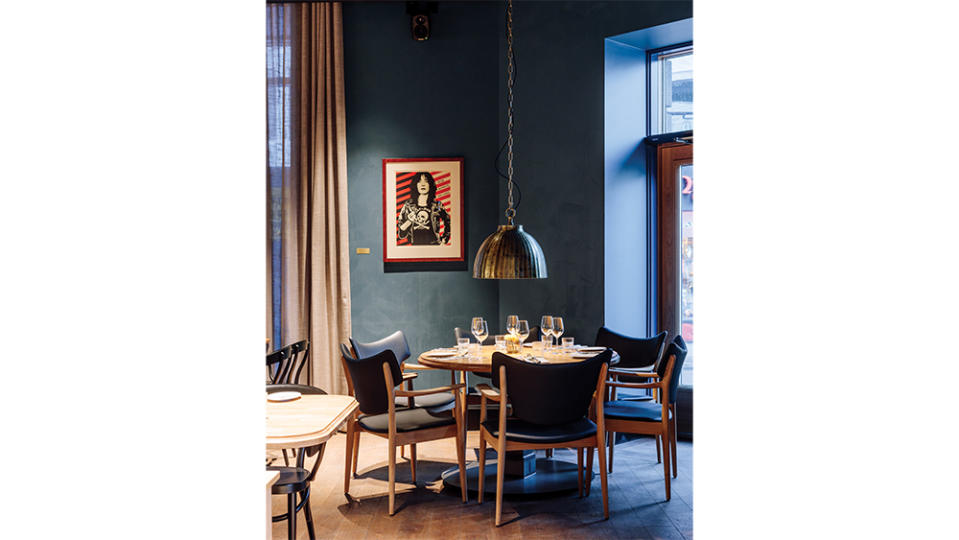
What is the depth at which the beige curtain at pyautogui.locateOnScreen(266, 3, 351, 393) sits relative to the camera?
497 centimetres

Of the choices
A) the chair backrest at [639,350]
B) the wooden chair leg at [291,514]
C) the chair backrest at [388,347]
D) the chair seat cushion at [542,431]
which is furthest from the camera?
the chair backrest at [639,350]

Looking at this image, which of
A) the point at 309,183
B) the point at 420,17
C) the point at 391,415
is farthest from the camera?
the point at 309,183

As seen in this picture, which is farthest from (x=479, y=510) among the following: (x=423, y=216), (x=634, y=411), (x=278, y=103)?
(x=278, y=103)

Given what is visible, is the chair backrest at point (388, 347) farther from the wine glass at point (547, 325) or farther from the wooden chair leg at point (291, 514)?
the wooden chair leg at point (291, 514)

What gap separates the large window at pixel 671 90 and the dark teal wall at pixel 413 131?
126 cm

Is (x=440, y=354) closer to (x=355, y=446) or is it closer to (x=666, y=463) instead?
(x=355, y=446)

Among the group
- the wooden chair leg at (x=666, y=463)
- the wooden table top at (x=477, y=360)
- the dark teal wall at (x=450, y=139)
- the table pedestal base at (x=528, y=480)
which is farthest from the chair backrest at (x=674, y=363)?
the dark teal wall at (x=450, y=139)

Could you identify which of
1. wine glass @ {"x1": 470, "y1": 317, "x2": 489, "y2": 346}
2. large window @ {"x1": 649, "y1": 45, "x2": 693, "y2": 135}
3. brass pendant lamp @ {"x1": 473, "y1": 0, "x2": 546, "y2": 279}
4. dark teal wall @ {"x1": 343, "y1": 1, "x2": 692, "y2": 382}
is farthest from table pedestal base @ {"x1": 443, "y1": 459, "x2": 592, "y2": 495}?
large window @ {"x1": 649, "y1": 45, "x2": 693, "y2": 135}

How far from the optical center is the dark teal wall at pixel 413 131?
5.02 meters

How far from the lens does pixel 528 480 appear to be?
11.8 ft

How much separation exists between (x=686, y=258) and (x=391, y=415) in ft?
9.01
